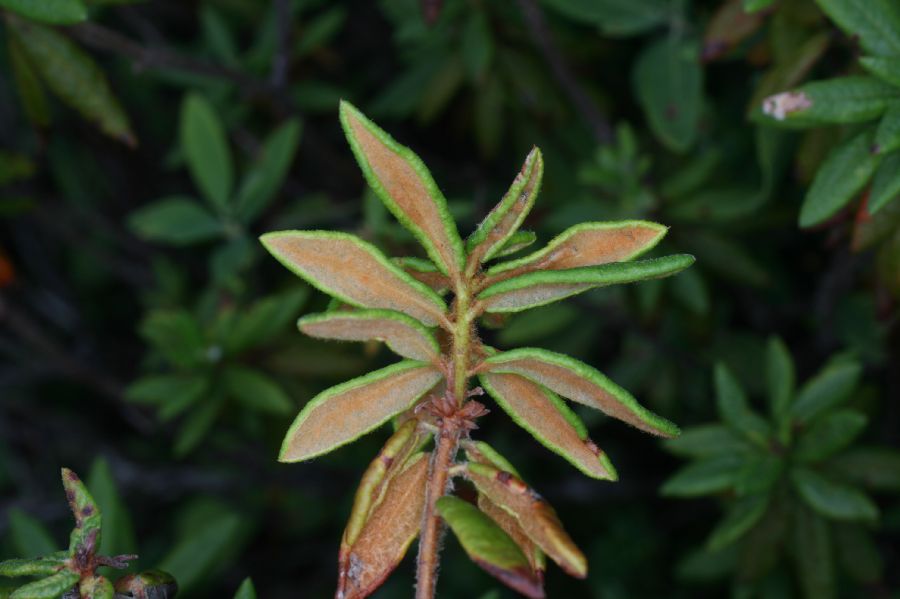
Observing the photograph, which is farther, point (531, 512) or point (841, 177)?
point (841, 177)

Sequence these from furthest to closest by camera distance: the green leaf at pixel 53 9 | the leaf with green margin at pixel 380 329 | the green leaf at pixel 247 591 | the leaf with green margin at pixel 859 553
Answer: the leaf with green margin at pixel 859 553
the green leaf at pixel 53 9
the green leaf at pixel 247 591
the leaf with green margin at pixel 380 329

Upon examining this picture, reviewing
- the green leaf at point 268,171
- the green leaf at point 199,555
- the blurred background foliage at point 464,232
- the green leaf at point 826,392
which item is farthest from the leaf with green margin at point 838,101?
the green leaf at point 268,171

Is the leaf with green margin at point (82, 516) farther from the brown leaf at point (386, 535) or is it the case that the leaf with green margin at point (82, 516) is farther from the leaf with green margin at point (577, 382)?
the leaf with green margin at point (577, 382)

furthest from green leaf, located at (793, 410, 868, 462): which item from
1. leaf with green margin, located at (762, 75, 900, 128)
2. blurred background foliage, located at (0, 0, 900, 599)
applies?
leaf with green margin, located at (762, 75, 900, 128)

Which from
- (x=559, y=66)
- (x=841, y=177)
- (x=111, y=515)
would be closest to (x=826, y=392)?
(x=841, y=177)

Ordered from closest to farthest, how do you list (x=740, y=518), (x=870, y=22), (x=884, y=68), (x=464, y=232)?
(x=884, y=68), (x=870, y=22), (x=740, y=518), (x=464, y=232)

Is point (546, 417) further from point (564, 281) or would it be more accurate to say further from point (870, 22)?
point (870, 22)

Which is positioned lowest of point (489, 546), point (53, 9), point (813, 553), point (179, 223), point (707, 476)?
point (489, 546)
